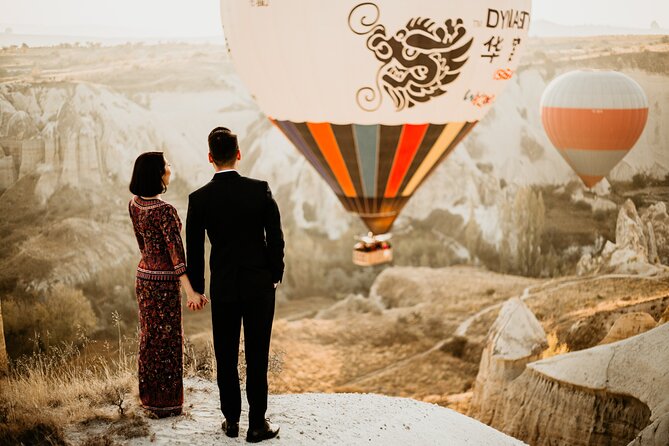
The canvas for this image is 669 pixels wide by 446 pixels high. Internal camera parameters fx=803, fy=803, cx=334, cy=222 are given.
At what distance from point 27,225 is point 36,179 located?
0.71m

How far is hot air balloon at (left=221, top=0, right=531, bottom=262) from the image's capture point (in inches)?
236

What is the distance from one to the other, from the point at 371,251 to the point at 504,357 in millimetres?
3432

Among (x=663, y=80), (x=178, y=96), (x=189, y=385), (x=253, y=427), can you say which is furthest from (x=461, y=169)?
(x=253, y=427)

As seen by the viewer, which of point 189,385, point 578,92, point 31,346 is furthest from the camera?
point 31,346

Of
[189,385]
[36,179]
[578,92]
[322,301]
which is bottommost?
[322,301]

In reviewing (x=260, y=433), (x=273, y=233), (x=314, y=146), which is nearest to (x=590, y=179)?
(x=314, y=146)

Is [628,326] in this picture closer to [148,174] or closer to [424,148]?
[424,148]

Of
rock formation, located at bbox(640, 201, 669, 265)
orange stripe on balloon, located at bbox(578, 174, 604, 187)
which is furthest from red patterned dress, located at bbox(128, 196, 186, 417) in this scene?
rock formation, located at bbox(640, 201, 669, 265)

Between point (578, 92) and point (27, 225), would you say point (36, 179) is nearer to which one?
point (27, 225)

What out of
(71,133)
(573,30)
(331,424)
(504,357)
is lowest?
(504,357)

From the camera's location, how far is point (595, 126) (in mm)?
10148

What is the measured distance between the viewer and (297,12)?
5.98 metres

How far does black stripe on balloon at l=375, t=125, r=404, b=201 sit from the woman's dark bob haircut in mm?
2681

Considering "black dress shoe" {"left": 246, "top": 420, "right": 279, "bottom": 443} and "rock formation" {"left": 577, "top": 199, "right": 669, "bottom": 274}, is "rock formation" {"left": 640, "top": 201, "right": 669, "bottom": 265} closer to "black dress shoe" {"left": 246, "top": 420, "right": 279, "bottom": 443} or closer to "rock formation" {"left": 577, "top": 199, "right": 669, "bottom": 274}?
"rock formation" {"left": 577, "top": 199, "right": 669, "bottom": 274}
